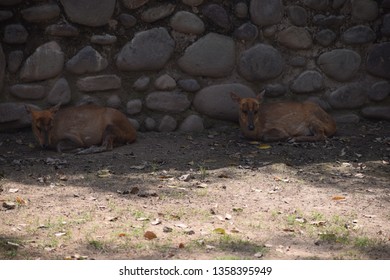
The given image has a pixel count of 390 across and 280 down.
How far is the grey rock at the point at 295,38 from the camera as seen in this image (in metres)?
8.62

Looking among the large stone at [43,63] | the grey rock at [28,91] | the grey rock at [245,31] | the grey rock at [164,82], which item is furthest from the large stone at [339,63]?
the grey rock at [28,91]

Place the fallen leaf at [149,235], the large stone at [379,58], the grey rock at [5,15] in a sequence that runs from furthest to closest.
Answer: the large stone at [379,58]
the grey rock at [5,15]
the fallen leaf at [149,235]

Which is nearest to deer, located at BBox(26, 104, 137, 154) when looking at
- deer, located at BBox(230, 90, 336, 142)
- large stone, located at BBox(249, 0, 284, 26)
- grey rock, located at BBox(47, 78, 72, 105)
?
grey rock, located at BBox(47, 78, 72, 105)

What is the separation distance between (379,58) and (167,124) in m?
2.88

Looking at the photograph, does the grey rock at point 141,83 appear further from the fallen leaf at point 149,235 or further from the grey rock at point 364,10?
the fallen leaf at point 149,235

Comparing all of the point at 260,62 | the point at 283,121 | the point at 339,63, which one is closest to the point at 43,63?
the point at 260,62

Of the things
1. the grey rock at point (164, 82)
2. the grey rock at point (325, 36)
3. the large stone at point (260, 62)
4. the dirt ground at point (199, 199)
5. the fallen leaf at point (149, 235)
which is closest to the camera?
the dirt ground at point (199, 199)

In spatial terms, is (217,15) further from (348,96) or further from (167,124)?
(348,96)

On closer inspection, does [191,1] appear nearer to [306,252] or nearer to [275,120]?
[275,120]

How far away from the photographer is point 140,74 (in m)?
8.36

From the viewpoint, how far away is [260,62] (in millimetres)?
8586

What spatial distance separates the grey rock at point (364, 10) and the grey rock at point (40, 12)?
373cm

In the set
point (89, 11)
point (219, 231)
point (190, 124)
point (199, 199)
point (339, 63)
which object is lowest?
point (190, 124)

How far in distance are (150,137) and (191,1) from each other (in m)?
1.74
